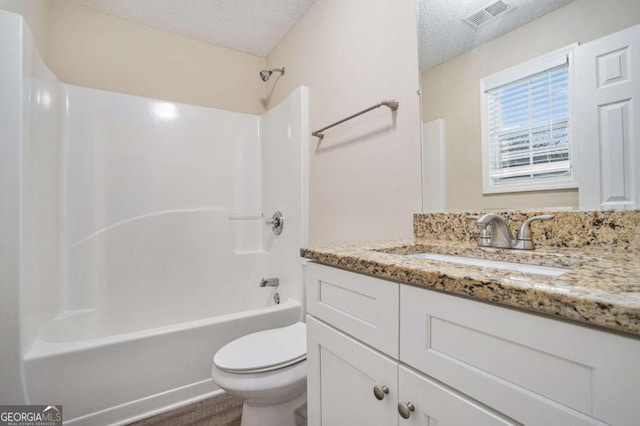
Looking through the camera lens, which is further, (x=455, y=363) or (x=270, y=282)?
(x=270, y=282)

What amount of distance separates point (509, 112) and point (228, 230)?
1999 mm

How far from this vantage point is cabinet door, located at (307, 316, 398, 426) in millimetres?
633

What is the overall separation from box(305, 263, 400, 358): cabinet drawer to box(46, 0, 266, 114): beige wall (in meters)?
2.12

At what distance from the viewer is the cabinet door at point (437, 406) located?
0.47 metres

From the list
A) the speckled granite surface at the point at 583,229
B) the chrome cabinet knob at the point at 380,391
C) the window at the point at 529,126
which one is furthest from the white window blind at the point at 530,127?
the chrome cabinet knob at the point at 380,391

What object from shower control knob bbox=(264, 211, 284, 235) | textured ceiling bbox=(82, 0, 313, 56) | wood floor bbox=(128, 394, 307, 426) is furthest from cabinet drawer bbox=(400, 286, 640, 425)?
textured ceiling bbox=(82, 0, 313, 56)

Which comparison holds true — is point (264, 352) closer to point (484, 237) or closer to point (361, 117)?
point (484, 237)

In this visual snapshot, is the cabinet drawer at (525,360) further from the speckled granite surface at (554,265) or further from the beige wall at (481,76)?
the beige wall at (481,76)

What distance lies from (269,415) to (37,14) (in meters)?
2.46

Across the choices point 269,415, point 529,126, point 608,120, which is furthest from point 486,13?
point 269,415

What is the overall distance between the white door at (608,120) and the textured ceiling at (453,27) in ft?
0.84

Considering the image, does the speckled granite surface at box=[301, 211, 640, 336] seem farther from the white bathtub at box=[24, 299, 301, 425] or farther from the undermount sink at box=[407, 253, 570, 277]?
the white bathtub at box=[24, 299, 301, 425]

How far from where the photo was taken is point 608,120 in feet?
2.48

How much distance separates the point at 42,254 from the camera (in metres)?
1.48
